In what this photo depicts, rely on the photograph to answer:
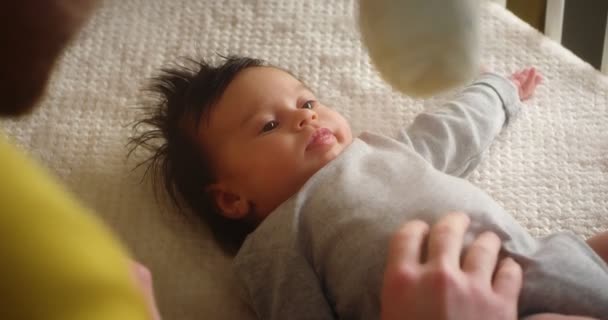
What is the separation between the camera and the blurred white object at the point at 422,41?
45 centimetres

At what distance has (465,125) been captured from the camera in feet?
2.96

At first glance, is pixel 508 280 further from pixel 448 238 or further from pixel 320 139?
pixel 320 139

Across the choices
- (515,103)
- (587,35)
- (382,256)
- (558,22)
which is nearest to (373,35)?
(382,256)

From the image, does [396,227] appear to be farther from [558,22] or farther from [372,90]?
[558,22]

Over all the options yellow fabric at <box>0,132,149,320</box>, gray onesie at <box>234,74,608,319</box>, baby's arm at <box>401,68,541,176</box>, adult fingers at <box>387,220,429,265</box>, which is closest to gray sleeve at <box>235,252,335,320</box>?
gray onesie at <box>234,74,608,319</box>

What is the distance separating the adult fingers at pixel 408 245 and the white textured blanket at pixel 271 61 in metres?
0.25

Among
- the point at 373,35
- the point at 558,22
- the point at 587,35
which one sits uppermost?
the point at 373,35

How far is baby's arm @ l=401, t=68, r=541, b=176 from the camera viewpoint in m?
0.88

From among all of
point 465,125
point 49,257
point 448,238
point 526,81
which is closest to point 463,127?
point 465,125

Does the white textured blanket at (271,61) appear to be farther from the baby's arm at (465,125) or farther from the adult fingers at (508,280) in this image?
the adult fingers at (508,280)

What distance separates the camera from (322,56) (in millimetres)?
1089

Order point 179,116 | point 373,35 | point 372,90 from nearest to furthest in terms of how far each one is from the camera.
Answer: point 373,35
point 179,116
point 372,90

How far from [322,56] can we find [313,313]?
499 millimetres

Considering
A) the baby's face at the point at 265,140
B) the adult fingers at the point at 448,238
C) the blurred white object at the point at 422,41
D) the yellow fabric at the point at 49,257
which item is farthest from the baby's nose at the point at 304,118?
the yellow fabric at the point at 49,257
